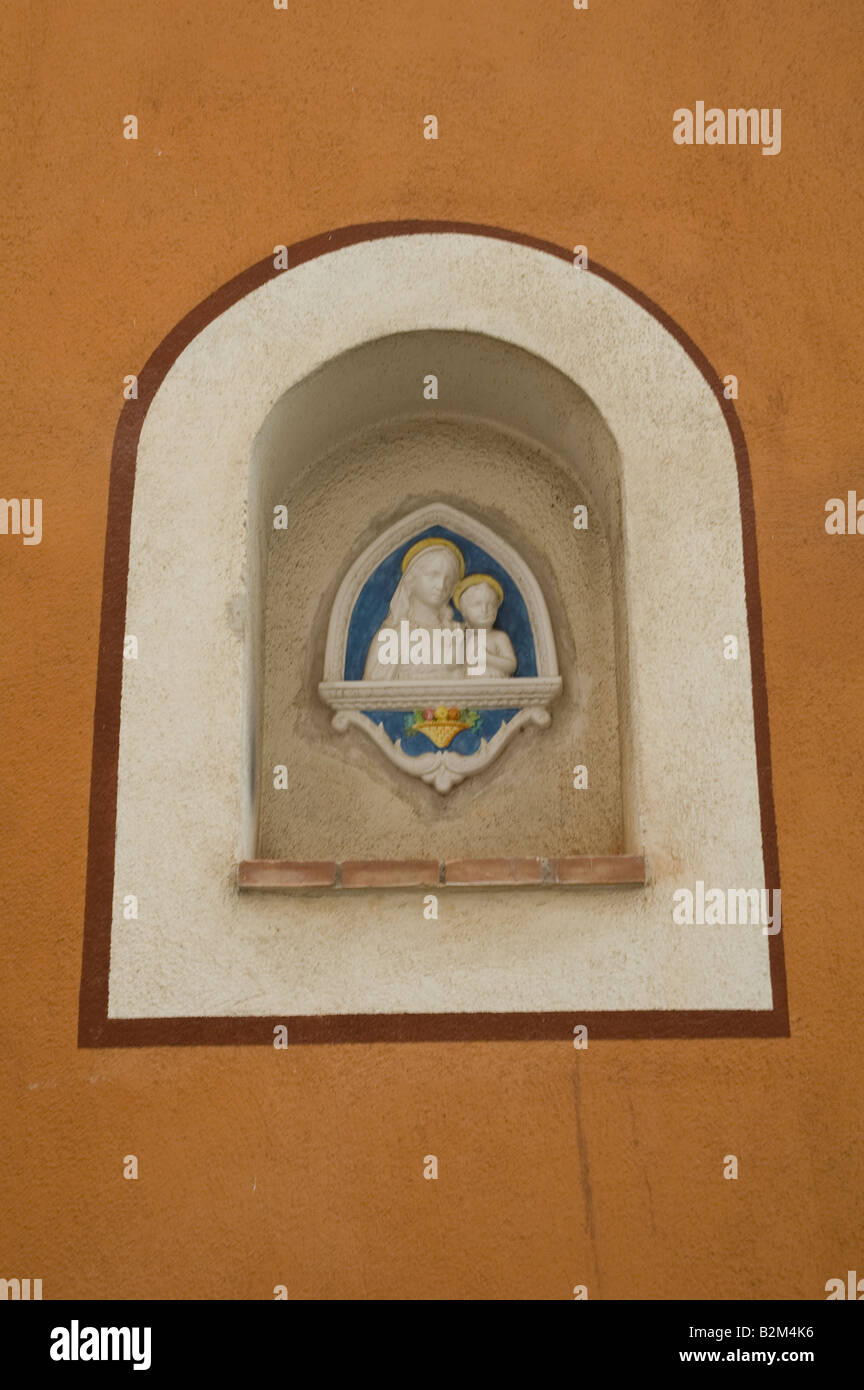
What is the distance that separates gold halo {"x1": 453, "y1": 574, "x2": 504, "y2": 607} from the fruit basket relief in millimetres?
414

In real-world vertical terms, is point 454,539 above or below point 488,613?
above

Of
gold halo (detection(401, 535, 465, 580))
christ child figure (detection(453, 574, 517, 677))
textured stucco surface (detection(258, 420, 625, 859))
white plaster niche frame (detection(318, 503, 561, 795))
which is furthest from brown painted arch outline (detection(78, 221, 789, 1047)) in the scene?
gold halo (detection(401, 535, 465, 580))

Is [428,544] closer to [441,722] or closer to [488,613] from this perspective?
[488,613]

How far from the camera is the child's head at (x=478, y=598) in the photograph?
4.21m

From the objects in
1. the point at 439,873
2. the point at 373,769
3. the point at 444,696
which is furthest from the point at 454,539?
the point at 439,873

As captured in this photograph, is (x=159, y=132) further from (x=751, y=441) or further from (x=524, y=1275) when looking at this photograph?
(x=524, y=1275)

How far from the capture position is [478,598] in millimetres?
4227

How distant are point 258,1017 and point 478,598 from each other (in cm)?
160

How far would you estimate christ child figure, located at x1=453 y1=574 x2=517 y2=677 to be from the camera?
4145 millimetres

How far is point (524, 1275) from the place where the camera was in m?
3.11

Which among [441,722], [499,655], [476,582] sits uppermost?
[476,582]

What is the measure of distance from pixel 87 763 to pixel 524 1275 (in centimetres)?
173

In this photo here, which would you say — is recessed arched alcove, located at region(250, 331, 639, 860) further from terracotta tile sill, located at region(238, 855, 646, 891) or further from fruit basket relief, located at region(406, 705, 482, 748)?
terracotta tile sill, located at region(238, 855, 646, 891)

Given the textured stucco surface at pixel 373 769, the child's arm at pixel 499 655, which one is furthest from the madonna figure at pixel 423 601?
the textured stucco surface at pixel 373 769
